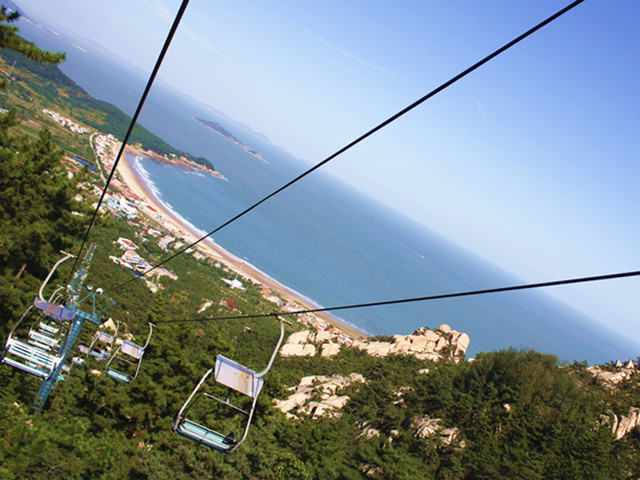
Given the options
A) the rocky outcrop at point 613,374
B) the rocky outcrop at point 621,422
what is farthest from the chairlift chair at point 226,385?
the rocky outcrop at point 613,374

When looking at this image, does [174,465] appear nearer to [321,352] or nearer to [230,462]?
[230,462]

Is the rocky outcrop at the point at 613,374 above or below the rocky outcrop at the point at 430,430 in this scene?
above

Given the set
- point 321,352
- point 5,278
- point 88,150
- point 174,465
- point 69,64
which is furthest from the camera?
point 69,64

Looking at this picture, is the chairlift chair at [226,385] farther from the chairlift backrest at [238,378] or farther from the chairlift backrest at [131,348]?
the chairlift backrest at [131,348]

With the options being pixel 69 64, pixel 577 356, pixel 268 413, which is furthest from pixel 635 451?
pixel 69 64

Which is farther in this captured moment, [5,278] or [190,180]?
[190,180]

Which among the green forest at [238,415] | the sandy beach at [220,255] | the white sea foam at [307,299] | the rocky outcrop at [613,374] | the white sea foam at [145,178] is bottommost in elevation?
the white sea foam at [307,299]

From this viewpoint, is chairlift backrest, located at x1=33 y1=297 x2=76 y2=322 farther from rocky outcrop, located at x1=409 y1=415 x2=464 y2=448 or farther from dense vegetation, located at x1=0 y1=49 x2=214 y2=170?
dense vegetation, located at x1=0 y1=49 x2=214 y2=170
